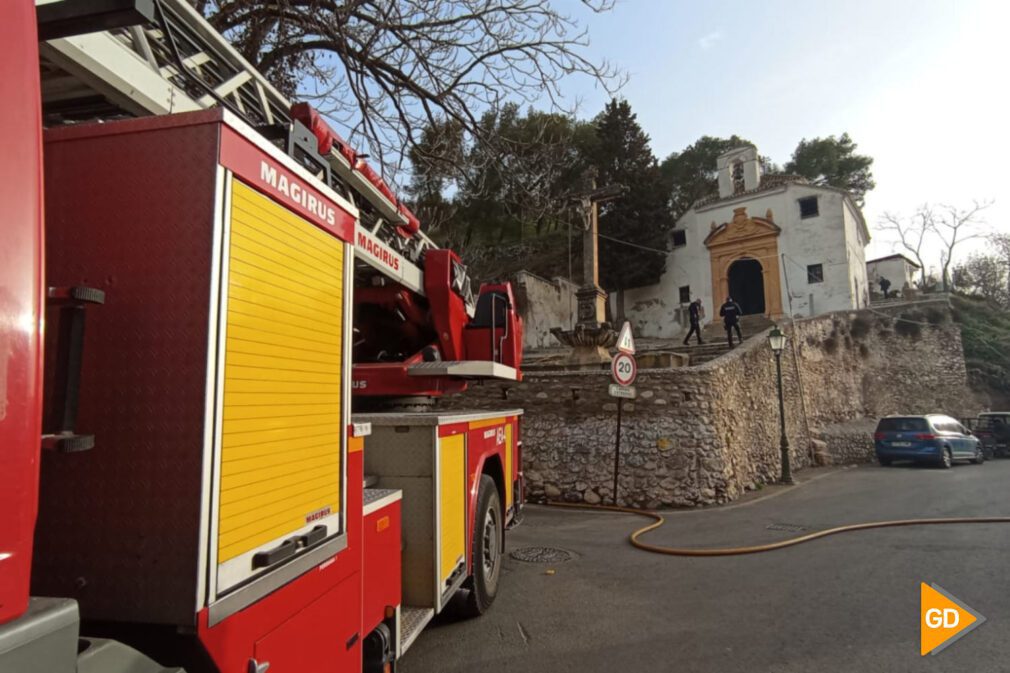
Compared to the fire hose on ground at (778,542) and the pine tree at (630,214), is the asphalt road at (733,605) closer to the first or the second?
the fire hose on ground at (778,542)

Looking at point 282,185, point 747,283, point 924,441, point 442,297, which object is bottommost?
point 924,441

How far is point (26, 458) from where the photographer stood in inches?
49.3

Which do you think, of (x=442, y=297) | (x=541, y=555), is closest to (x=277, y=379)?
(x=442, y=297)

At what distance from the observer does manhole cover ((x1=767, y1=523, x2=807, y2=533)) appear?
8078 mm

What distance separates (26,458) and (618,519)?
9064mm

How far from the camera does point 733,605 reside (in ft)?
16.6

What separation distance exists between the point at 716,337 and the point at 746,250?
7.29 meters

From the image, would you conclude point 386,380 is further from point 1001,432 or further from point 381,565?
point 1001,432

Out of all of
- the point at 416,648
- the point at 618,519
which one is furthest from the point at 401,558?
the point at 618,519

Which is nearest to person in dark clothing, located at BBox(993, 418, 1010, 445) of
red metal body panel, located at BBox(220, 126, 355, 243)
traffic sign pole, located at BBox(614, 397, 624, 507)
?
traffic sign pole, located at BBox(614, 397, 624, 507)

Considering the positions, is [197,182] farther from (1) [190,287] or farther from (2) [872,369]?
(2) [872,369]

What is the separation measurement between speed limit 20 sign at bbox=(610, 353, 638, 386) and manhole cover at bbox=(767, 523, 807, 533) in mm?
3061

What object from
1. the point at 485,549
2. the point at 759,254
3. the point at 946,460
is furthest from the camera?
the point at 759,254

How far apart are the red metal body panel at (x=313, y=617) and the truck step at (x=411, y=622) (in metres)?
0.60
